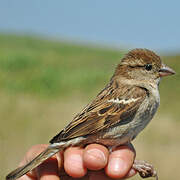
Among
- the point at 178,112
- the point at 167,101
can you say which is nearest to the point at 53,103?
the point at 178,112

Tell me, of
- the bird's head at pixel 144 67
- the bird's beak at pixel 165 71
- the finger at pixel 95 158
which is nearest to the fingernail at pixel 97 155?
the finger at pixel 95 158

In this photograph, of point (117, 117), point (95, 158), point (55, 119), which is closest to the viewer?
point (95, 158)

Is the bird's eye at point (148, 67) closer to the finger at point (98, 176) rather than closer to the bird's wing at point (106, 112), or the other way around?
the bird's wing at point (106, 112)

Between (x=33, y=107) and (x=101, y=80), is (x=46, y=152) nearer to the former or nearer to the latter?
(x=33, y=107)

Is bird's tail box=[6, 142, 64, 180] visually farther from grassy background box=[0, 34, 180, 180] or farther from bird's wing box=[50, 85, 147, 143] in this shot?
grassy background box=[0, 34, 180, 180]

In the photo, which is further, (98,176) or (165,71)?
(165,71)

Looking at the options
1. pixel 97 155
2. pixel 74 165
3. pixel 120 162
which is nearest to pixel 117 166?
pixel 120 162

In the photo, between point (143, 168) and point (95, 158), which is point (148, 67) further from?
point (95, 158)

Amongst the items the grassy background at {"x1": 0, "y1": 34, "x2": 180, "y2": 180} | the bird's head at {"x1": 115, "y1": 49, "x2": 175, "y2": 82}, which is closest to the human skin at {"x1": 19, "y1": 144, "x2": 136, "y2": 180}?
the bird's head at {"x1": 115, "y1": 49, "x2": 175, "y2": 82}
